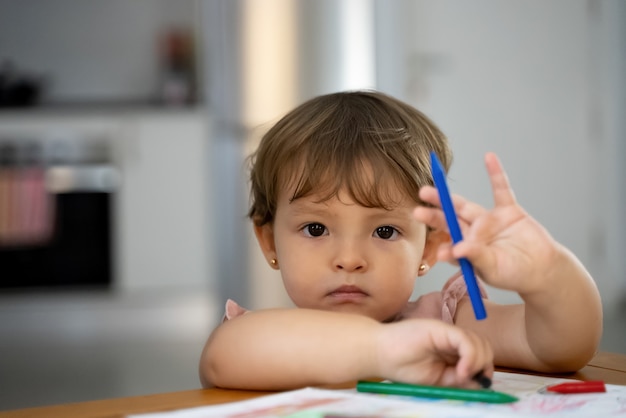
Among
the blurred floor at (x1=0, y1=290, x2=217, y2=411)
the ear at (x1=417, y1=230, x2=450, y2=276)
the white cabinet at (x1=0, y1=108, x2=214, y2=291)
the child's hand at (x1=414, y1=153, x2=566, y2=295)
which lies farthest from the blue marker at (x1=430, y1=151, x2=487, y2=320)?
the white cabinet at (x1=0, y1=108, x2=214, y2=291)

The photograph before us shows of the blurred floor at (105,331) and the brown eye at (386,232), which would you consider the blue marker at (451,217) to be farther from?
the blurred floor at (105,331)

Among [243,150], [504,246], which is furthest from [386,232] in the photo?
[243,150]

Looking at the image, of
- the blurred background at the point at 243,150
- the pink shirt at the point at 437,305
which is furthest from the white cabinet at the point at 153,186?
the pink shirt at the point at 437,305

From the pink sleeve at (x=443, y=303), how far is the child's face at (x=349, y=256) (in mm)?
48

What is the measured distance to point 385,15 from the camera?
370cm

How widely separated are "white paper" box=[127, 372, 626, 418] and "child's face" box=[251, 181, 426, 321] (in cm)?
26

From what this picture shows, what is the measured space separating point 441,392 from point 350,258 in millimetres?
295

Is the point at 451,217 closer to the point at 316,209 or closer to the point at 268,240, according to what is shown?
the point at 316,209

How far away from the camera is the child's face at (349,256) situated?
2.99 feet

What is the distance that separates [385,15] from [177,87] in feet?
3.77

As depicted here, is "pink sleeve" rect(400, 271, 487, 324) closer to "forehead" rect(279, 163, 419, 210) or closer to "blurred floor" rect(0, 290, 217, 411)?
"forehead" rect(279, 163, 419, 210)

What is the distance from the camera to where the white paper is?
0.58m

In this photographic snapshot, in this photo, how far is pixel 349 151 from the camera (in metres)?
0.95

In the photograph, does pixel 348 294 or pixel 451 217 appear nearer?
pixel 451 217
